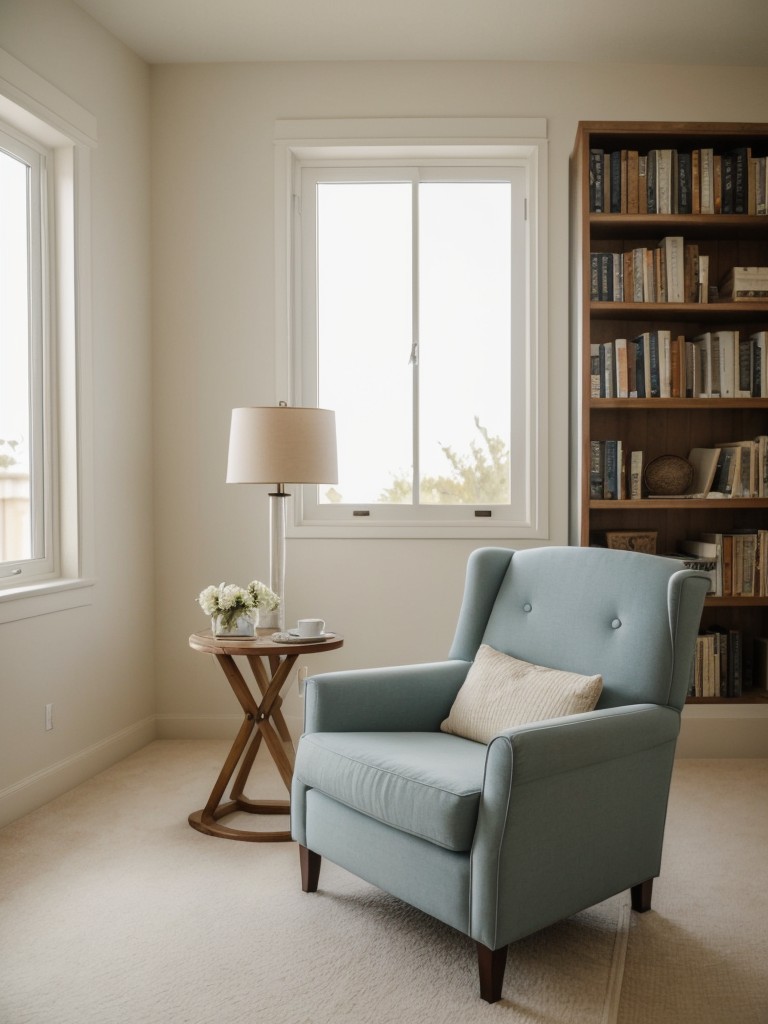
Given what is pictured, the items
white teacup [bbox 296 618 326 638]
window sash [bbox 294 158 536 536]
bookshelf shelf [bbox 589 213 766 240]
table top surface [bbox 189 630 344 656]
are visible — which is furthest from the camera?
window sash [bbox 294 158 536 536]

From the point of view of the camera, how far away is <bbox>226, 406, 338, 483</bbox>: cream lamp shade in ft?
9.48

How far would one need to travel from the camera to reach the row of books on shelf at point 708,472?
3.59 m

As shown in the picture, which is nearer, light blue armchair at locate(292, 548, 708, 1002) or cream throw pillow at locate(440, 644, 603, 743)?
light blue armchair at locate(292, 548, 708, 1002)

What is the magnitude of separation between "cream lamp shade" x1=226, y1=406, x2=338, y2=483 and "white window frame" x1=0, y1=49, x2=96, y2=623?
30.3 inches

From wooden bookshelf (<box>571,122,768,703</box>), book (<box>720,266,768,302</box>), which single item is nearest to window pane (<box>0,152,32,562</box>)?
wooden bookshelf (<box>571,122,768,703</box>)

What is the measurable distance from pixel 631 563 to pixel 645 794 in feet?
1.96

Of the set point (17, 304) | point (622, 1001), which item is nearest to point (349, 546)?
point (17, 304)

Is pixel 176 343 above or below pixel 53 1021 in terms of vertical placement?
above

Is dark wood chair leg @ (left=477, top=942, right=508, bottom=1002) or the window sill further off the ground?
the window sill

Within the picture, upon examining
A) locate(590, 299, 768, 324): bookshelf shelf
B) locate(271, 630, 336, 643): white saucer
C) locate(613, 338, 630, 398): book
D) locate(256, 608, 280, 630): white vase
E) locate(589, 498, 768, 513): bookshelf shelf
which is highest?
locate(590, 299, 768, 324): bookshelf shelf

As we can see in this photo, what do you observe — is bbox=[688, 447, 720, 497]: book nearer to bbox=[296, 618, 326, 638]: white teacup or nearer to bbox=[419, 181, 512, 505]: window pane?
bbox=[419, 181, 512, 505]: window pane

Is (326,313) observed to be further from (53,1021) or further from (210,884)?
(53,1021)

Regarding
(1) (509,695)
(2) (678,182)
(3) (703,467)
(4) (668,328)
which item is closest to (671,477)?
(3) (703,467)

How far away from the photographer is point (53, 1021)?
5.89 feet
